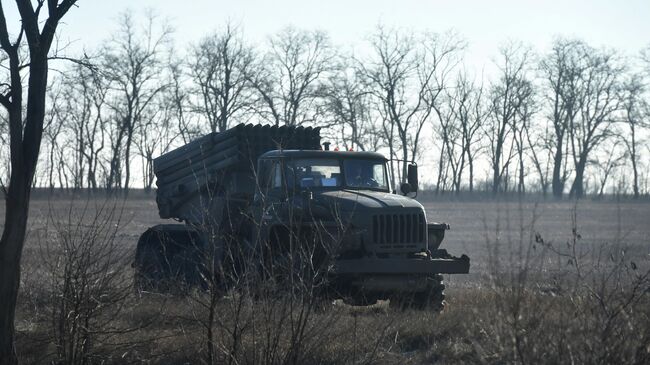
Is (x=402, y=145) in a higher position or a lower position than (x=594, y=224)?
higher

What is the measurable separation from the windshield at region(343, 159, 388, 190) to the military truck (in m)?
0.02

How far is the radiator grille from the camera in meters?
14.1

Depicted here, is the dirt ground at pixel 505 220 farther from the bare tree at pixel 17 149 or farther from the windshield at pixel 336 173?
the bare tree at pixel 17 149

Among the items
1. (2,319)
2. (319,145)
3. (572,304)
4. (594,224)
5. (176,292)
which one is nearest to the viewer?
(572,304)

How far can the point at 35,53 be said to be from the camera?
10.5m

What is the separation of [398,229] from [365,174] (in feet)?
5.66

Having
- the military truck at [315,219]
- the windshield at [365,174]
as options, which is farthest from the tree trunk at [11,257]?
the windshield at [365,174]

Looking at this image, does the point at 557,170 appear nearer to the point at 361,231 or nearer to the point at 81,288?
the point at 361,231

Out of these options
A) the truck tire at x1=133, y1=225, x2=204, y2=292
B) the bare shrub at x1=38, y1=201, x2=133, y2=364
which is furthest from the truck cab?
the bare shrub at x1=38, y1=201, x2=133, y2=364

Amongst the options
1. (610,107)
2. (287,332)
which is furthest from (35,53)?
(610,107)

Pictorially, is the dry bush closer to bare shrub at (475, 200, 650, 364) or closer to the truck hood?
the truck hood

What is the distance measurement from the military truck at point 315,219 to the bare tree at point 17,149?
8.36 ft

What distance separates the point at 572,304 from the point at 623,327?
0.58 meters

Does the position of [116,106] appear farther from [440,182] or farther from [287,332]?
[287,332]
